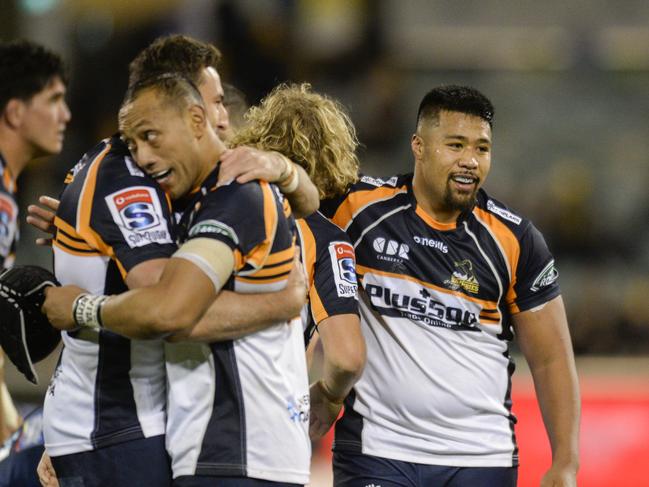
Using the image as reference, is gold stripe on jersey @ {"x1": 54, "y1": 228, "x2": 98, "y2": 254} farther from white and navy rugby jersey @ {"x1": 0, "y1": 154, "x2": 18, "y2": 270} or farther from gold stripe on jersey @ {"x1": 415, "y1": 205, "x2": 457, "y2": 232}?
white and navy rugby jersey @ {"x1": 0, "y1": 154, "x2": 18, "y2": 270}

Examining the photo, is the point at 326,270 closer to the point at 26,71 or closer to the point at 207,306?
the point at 207,306

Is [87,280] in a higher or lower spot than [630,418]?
higher

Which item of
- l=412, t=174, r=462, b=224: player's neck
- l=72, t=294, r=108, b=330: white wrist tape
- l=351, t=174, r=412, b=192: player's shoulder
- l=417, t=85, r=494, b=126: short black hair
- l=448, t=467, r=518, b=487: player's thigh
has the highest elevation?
l=417, t=85, r=494, b=126: short black hair

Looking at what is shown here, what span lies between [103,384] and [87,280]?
35cm

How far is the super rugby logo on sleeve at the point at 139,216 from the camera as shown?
3322 mm

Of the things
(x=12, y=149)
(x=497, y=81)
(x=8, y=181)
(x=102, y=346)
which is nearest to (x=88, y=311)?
(x=102, y=346)

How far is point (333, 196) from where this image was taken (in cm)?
457

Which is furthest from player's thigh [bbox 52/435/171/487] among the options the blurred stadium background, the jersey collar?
the blurred stadium background

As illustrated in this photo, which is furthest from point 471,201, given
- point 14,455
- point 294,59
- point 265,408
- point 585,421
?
point 294,59

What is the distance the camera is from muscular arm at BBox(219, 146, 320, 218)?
132 inches

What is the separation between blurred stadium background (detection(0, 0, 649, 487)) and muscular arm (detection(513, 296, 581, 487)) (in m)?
3.75

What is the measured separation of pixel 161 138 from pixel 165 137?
0.5 inches

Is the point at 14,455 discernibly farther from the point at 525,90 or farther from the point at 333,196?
the point at 525,90

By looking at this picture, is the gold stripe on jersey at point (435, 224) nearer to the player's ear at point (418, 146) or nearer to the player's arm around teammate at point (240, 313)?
the player's ear at point (418, 146)
